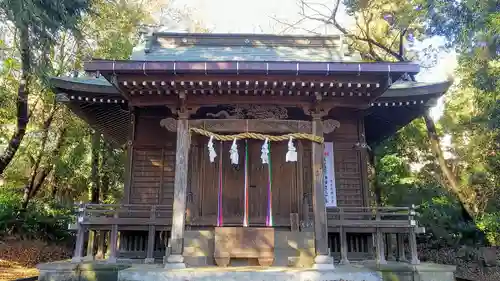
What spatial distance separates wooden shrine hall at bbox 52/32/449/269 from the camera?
299 inches

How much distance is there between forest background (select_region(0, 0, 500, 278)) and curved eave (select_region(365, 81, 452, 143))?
1.61m

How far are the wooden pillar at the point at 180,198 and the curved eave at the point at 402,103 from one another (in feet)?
14.7

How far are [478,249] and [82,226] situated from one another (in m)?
11.8

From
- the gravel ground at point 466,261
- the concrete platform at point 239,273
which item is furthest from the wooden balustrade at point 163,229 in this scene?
the gravel ground at point 466,261

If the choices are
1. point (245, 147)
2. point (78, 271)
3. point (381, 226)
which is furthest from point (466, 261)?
point (78, 271)

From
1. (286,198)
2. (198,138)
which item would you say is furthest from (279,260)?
(198,138)

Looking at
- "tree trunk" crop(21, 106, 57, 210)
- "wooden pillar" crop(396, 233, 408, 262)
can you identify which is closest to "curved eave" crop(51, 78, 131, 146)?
"tree trunk" crop(21, 106, 57, 210)

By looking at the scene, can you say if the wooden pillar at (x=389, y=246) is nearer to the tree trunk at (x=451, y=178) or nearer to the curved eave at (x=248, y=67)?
the tree trunk at (x=451, y=178)

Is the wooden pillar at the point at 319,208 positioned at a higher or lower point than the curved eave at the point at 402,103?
lower

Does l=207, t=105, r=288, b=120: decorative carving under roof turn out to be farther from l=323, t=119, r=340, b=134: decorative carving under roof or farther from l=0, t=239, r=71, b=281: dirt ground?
l=0, t=239, r=71, b=281: dirt ground

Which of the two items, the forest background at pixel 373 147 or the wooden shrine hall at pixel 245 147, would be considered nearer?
the wooden shrine hall at pixel 245 147

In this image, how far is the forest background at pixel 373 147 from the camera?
33.0ft

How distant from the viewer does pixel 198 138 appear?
988 cm

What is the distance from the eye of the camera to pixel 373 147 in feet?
52.4
